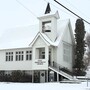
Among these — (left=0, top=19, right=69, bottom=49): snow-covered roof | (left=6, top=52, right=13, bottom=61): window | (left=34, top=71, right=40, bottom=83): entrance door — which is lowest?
(left=34, top=71, right=40, bottom=83): entrance door

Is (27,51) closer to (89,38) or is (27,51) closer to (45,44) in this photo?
(45,44)

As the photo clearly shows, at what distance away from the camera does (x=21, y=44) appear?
40.0 m

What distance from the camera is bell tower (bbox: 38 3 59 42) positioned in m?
37.1

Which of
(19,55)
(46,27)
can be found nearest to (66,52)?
(46,27)

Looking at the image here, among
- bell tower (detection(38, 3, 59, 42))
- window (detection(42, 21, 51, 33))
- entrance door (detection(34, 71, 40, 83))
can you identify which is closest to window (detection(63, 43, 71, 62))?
bell tower (detection(38, 3, 59, 42))

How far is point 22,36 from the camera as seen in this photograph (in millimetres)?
43062

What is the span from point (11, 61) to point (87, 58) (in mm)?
25272

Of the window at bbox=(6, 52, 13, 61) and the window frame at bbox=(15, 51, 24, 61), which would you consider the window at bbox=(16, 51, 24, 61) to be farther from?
the window at bbox=(6, 52, 13, 61)

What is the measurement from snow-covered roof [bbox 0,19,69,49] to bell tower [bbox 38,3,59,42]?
0.94 meters

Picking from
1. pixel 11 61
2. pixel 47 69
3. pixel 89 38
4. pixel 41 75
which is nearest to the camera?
pixel 47 69

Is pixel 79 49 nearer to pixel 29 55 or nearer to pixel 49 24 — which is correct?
pixel 49 24

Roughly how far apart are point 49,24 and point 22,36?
20.3 ft

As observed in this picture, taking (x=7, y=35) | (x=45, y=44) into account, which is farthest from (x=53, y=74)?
(x=7, y=35)

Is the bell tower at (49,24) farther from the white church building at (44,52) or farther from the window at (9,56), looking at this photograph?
the window at (9,56)
